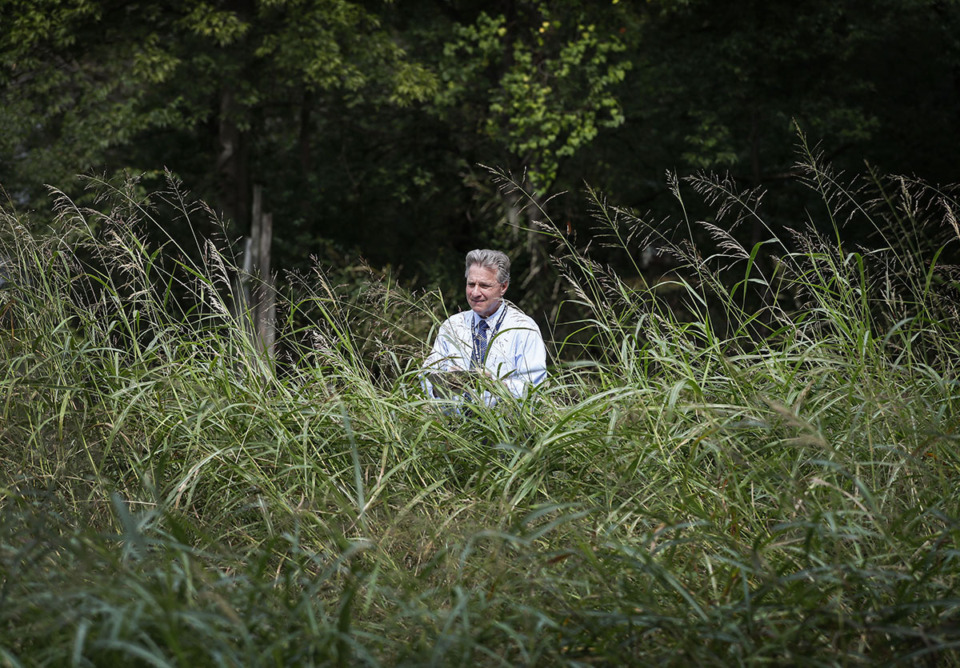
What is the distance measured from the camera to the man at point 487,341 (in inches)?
144

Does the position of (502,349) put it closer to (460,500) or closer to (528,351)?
(528,351)

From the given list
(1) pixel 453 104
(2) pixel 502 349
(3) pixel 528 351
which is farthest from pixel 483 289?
(1) pixel 453 104

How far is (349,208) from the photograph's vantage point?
18281 mm

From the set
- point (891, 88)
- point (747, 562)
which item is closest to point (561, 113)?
point (891, 88)

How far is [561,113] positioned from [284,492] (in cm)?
1352

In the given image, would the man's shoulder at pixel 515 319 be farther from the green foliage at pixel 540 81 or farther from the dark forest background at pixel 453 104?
the green foliage at pixel 540 81

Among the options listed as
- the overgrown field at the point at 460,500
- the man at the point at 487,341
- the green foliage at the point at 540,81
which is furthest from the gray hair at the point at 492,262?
the green foliage at the point at 540,81

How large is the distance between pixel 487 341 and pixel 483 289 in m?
0.30

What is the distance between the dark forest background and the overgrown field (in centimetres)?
1095

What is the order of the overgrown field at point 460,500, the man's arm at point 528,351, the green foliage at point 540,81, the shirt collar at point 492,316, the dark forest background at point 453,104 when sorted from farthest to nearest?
1. the green foliage at point 540,81
2. the dark forest background at point 453,104
3. the shirt collar at point 492,316
4. the man's arm at point 528,351
5. the overgrown field at point 460,500

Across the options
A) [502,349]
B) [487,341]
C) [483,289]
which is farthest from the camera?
[483,289]

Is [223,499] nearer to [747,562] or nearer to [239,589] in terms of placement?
[239,589]

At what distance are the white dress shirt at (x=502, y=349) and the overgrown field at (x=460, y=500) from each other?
13 cm

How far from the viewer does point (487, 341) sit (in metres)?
4.39
